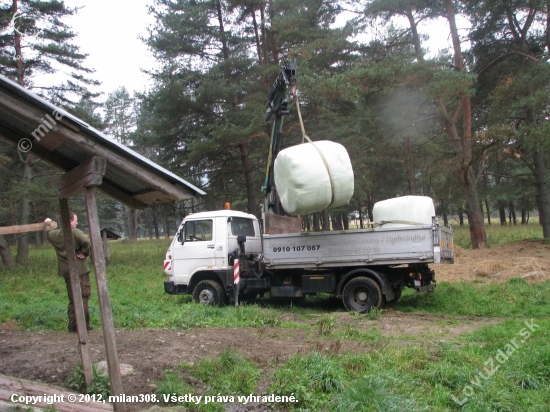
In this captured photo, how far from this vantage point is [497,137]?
15.4 metres

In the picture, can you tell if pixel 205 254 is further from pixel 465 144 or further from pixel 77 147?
pixel 465 144

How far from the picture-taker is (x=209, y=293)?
33.6 ft

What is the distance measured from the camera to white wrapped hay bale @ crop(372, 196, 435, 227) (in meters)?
8.99

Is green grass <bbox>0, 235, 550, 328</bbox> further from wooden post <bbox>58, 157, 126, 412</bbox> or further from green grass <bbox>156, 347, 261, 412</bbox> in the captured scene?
wooden post <bbox>58, 157, 126, 412</bbox>

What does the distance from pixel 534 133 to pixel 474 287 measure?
20.7 ft

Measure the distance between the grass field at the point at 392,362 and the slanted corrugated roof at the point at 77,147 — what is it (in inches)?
76.4

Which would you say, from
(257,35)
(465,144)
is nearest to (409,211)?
(465,144)

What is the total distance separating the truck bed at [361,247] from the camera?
335 inches

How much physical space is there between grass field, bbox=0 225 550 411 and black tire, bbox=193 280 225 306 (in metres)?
0.74

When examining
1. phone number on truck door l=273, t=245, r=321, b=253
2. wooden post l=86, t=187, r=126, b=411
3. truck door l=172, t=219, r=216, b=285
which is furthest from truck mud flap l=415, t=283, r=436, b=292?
wooden post l=86, t=187, r=126, b=411

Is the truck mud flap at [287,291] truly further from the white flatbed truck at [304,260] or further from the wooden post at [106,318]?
the wooden post at [106,318]

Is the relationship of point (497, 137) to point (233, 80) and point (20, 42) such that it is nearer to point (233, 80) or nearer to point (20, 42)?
point (233, 80)

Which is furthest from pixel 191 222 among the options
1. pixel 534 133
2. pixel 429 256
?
pixel 534 133

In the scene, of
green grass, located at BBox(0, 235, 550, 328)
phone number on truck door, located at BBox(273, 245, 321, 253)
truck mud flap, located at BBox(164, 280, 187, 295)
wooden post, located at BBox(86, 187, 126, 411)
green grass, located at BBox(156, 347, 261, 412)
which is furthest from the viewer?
truck mud flap, located at BBox(164, 280, 187, 295)
